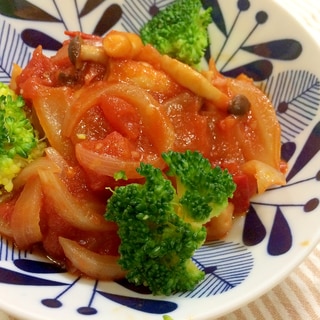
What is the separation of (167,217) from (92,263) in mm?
392

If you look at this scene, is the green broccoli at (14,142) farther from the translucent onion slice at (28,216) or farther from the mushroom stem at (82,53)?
the mushroom stem at (82,53)

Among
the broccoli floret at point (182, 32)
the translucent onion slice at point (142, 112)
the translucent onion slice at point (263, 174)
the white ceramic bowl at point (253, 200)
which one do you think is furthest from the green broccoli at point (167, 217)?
the broccoli floret at point (182, 32)

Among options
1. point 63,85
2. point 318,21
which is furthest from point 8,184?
point 318,21

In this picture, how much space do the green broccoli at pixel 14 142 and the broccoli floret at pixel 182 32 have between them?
748mm

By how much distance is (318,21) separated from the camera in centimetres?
337

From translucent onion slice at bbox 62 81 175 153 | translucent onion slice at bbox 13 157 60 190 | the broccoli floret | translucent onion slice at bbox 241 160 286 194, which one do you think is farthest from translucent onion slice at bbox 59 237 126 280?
the broccoli floret

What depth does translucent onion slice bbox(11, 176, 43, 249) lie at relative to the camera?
2010 mm

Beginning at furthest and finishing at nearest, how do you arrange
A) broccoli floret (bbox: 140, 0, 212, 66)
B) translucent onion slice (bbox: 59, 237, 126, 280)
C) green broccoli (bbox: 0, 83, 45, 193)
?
broccoli floret (bbox: 140, 0, 212, 66)
green broccoli (bbox: 0, 83, 45, 193)
translucent onion slice (bbox: 59, 237, 126, 280)

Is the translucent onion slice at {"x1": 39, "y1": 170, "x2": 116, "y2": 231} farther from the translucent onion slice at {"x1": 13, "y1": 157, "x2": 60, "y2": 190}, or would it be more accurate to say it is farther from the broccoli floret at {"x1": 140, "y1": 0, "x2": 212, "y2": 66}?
the broccoli floret at {"x1": 140, "y1": 0, "x2": 212, "y2": 66}

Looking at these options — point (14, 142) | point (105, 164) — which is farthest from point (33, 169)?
point (105, 164)

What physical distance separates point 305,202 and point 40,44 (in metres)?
1.50

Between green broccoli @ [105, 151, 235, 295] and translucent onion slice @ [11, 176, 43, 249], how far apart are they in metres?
0.29

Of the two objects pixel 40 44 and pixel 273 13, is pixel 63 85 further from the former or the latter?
pixel 273 13

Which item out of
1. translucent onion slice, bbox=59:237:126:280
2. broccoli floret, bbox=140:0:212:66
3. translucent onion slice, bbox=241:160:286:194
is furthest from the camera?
broccoli floret, bbox=140:0:212:66
